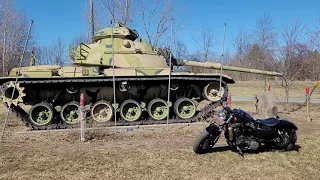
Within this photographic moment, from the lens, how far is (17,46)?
3278 centimetres

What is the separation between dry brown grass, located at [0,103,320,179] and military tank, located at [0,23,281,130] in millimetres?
2291

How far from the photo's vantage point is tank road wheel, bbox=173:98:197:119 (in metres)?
12.3

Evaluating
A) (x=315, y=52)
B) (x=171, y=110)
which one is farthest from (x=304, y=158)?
(x=315, y=52)

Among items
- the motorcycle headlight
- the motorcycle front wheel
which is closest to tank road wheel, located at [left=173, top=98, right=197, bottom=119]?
the motorcycle front wheel

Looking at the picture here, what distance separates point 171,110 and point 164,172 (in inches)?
273

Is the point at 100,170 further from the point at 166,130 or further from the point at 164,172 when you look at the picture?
the point at 166,130

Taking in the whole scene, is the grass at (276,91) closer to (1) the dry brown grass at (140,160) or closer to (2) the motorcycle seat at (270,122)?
(2) the motorcycle seat at (270,122)

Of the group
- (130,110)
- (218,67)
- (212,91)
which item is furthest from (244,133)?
(218,67)

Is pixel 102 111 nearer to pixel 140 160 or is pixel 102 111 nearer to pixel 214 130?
pixel 140 160

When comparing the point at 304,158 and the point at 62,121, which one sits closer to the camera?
the point at 304,158

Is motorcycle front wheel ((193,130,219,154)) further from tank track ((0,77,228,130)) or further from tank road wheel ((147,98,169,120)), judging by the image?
tank road wheel ((147,98,169,120))

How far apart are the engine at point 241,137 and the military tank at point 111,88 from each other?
4.33 meters

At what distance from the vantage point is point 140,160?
679 centimetres

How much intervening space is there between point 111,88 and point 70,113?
159cm
